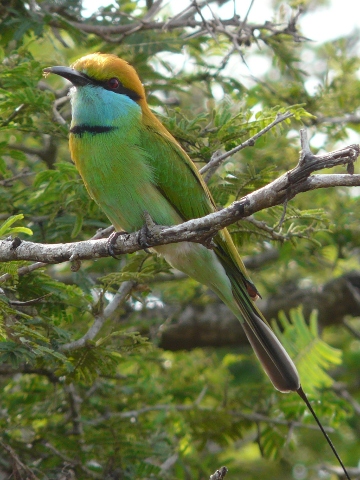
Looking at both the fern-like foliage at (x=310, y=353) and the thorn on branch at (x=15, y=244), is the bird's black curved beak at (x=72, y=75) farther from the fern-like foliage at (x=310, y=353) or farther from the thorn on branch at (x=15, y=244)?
the fern-like foliage at (x=310, y=353)

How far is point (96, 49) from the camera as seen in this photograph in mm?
3479

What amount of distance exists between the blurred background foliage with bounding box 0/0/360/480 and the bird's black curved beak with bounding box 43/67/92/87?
0.09 metres

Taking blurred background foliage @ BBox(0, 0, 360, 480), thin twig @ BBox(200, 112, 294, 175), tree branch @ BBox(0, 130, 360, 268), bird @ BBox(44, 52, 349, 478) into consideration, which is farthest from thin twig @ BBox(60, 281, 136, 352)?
thin twig @ BBox(200, 112, 294, 175)

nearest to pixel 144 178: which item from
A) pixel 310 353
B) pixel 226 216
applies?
pixel 226 216

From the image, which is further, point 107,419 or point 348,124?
point 348,124

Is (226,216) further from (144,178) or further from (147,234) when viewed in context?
(144,178)

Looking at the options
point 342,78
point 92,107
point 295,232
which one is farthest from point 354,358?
point 92,107

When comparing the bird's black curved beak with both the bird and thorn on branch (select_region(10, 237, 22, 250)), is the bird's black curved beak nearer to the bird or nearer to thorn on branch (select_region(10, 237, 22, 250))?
the bird

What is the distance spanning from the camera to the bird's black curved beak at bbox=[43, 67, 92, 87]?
2561 millimetres

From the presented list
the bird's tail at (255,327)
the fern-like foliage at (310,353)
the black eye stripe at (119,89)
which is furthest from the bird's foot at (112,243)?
the fern-like foliage at (310,353)

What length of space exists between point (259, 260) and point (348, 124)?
953mm

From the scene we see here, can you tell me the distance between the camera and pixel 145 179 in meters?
2.53

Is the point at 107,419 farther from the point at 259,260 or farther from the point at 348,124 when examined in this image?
the point at 348,124

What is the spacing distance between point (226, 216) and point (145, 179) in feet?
2.50
